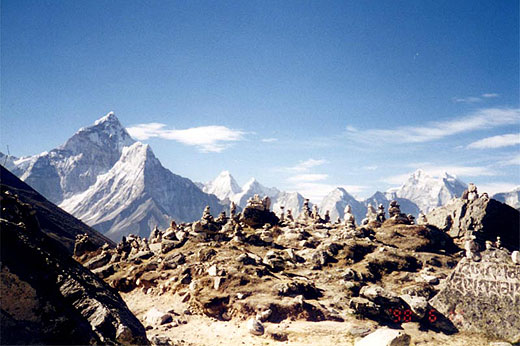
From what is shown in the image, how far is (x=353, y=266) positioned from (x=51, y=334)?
44193 mm

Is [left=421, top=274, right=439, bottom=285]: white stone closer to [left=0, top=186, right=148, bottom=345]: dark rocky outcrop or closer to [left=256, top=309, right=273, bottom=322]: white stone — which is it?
[left=256, top=309, right=273, bottom=322]: white stone

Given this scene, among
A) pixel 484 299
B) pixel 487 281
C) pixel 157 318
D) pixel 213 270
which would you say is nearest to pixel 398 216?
pixel 487 281

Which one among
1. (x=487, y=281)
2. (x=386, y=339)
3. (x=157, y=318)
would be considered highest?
(x=487, y=281)

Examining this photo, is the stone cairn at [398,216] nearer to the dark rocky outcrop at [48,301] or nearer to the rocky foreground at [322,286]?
the rocky foreground at [322,286]

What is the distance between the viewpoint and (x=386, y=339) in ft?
77.7

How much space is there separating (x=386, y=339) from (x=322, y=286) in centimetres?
1687

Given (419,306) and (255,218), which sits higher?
(255,218)

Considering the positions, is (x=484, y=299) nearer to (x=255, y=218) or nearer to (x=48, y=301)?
(x=48, y=301)

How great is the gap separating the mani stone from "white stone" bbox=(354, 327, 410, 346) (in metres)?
9.03

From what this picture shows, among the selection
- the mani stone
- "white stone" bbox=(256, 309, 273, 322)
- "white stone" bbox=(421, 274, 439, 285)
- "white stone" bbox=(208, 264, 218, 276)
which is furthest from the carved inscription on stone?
"white stone" bbox=(208, 264, 218, 276)

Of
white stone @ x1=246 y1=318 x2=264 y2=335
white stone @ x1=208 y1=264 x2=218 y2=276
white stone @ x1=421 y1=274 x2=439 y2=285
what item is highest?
white stone @ x1=208 y1=264 x2=218 y2=276

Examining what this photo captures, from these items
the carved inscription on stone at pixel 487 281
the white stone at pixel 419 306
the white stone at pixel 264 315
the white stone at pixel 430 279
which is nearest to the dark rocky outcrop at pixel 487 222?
the white stone at pixel 430 279

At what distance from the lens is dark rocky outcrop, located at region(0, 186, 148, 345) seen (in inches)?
404

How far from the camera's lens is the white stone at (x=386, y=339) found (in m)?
23.4
